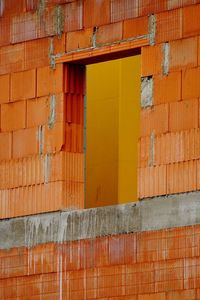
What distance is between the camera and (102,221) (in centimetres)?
2617

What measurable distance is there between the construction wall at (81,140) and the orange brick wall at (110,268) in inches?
0.5

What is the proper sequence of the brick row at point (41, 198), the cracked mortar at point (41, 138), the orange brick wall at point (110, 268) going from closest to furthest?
the orange brick wall at point (110, 268) < the brick row at point (41, 198) < the cracked mortar at point (41, 138)

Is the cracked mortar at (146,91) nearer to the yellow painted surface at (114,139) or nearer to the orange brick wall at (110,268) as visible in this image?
the orange brick wall at (110,268)

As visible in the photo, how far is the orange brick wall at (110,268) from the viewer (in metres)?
25.1

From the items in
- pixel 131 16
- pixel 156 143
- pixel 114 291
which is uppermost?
pixel 131 16

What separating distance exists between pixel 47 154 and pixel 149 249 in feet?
7.40

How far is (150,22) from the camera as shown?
2609cm

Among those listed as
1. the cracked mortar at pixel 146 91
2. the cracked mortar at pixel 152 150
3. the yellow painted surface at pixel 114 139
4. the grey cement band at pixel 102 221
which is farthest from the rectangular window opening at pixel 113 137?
the cracked mortar at pixel 152 150

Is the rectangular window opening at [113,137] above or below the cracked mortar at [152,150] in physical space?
above

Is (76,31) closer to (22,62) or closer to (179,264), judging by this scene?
(22,62)

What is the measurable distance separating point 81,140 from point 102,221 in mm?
1270

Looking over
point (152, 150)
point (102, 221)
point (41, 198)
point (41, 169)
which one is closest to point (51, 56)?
point (41, 169)

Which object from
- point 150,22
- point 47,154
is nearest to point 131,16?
point 150,22

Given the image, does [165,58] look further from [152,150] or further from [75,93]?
[75,93]
